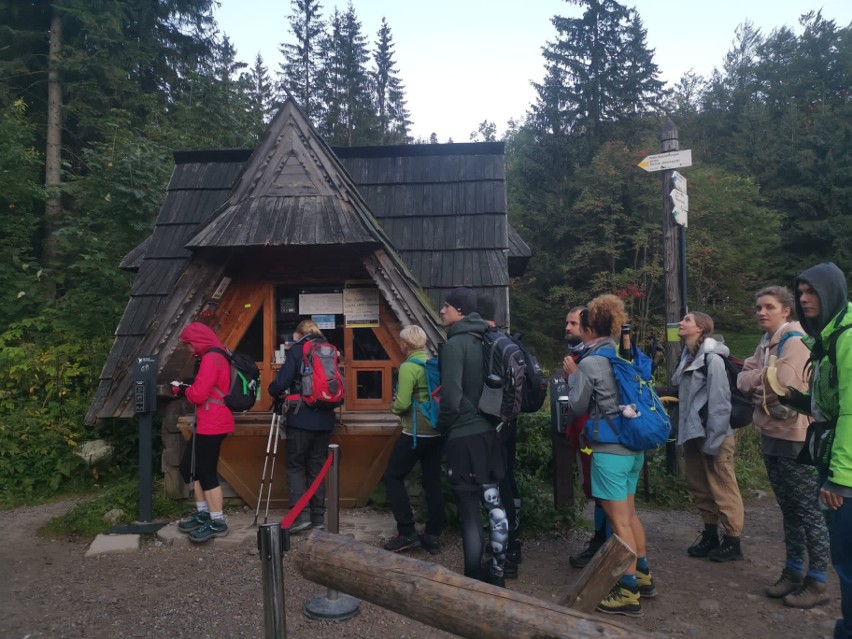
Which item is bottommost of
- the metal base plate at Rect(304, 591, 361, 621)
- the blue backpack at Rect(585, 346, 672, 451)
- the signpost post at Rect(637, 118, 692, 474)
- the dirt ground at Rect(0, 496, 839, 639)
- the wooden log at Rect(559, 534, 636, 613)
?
the dirt ground at Rect(0, 496, 839, 639)

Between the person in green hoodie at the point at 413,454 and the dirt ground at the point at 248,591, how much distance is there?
0.25 metres

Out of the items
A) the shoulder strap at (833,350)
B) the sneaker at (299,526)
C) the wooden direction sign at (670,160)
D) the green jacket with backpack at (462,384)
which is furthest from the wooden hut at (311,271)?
the shoulder strap at (833,350)

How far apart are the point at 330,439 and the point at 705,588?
3.74 meters

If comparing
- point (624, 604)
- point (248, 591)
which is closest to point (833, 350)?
point (624, 604)

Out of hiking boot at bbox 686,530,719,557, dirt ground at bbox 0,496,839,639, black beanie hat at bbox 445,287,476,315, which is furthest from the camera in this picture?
hiking boot at bbox 686,530,719,557

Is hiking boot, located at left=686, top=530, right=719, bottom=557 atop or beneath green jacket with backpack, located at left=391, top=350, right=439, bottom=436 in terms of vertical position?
beneath

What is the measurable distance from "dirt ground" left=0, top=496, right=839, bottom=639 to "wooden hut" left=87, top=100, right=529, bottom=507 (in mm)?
1264

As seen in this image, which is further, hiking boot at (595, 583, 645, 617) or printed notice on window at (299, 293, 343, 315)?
printed notice on window at (299, 293, 343, 315)

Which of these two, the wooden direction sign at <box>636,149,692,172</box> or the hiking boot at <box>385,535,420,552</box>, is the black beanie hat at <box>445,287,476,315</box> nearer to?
the hiking boot at <box>385,535,420,552</box>

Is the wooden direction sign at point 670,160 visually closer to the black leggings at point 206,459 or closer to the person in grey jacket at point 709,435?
the person in grey jacket at point 709,435

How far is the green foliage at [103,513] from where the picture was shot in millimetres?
6465

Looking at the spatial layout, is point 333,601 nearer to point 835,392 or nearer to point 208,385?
point 208,385

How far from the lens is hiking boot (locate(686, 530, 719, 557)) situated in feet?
17.8

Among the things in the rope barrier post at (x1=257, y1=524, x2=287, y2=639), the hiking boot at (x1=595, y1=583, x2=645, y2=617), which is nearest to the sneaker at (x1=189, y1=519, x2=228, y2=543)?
the rope barrier post at (x1=257, y1=524, x2=287, y2=639)
